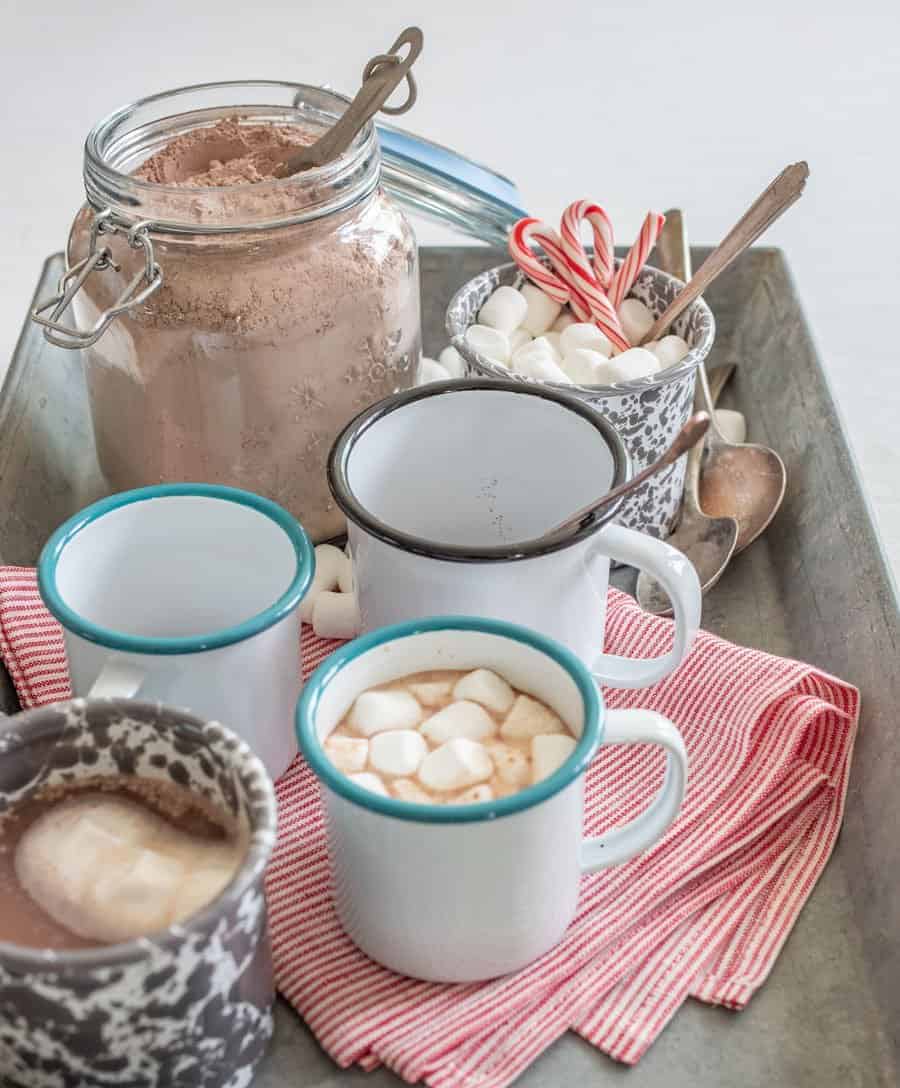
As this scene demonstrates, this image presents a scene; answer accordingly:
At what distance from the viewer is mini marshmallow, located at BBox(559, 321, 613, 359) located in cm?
82

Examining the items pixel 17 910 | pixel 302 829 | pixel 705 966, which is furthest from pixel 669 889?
pixel 17 910

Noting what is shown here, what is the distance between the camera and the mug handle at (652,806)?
576 mm

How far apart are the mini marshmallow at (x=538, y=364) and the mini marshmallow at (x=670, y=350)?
0.19 ft

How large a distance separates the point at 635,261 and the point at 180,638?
0.37 meters

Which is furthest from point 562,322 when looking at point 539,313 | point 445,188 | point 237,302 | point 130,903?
point 130,903

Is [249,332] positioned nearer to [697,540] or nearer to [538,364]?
[538,364]

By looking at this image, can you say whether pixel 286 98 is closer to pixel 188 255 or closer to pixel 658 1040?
pixel 188 255

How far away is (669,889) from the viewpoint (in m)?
0.64

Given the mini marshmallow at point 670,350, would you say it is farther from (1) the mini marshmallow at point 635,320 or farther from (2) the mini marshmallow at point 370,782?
(2) the mini marshmallow at point 370,782

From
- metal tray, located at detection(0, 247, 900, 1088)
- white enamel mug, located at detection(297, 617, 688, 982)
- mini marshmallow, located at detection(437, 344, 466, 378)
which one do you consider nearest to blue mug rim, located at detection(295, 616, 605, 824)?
white enamel mug, located at detection(297, 617, 688, 982)

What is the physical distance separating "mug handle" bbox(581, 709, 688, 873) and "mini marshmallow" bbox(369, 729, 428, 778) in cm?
7

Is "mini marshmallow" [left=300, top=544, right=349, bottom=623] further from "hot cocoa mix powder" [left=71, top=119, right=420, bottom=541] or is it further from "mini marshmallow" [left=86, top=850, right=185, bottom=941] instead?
"mini marshmallow" [left=86, top=850, right=185, bottom=941]

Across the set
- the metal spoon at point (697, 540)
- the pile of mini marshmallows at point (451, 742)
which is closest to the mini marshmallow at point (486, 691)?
the pile of mini marshmallows at point (451, 742)

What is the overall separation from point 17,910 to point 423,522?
1.02ft
